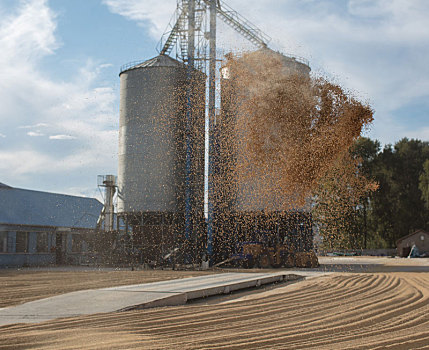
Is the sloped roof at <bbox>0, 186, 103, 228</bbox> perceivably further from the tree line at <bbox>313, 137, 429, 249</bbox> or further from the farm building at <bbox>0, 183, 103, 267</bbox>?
the tree line at <bbox>313, 137, 429, 249</bbox>

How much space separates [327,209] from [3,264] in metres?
18.1

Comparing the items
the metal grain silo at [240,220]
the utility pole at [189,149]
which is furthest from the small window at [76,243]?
the metal grain silo at [240,220]

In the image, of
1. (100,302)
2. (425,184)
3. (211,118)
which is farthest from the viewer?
(425,184)

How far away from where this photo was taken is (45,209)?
3331 cm

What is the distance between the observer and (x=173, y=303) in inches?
400

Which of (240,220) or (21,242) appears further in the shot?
(21,242)

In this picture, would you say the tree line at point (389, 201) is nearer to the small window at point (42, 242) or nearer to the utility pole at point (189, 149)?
the utility pole at point (189, 149)

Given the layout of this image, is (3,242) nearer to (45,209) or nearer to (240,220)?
(45,209)

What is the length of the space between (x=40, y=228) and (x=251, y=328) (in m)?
26.8

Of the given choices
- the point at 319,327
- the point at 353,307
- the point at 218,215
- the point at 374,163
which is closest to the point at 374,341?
the point at 319,327

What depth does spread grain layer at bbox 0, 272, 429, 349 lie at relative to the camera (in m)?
6.04

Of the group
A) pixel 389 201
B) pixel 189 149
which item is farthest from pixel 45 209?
pixel 389 201

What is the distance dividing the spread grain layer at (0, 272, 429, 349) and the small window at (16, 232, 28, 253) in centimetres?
2283

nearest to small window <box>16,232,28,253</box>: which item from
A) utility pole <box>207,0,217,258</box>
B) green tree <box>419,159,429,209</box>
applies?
utility pole <box>207,0,217,258</box>
